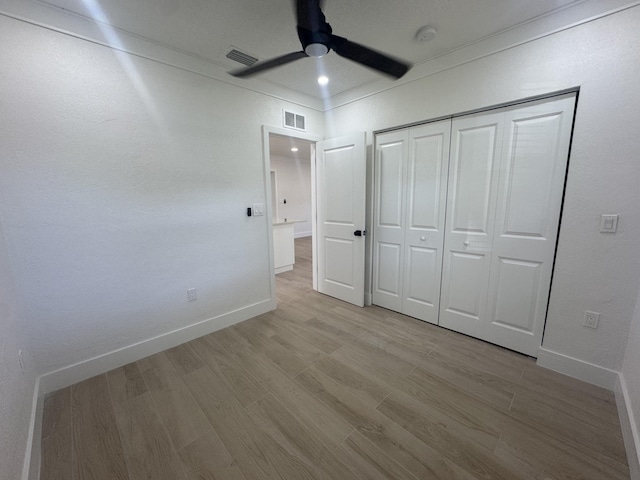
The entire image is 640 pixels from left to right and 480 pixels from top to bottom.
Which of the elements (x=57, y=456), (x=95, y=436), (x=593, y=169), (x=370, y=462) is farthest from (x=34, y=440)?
(x=593, y=169)

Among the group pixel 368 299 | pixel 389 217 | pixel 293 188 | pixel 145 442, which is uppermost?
pixel 293 188

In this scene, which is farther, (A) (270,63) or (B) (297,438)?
(A) (270,63)

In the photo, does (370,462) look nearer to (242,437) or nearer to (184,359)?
(242,437)

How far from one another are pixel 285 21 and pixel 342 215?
185 centimetres

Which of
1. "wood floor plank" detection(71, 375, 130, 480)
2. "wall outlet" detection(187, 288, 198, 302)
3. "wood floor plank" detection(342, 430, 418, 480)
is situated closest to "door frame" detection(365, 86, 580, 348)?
"wood floor plank" detection(342, 430, 418, 480)

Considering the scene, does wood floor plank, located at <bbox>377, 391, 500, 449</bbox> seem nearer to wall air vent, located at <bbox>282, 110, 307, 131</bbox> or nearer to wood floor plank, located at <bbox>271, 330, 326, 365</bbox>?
wood floor plank, located at <bbox>271, 330, 326, 365</bbox>

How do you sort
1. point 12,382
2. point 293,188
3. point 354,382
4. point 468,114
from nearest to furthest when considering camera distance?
point 12,382, point 354,382, point 468,114, point 293,188

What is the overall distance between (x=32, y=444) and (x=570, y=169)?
11.8 feet

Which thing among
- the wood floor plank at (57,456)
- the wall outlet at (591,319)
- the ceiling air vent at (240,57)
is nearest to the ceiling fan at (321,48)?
the ceiling air vent at (240,57)

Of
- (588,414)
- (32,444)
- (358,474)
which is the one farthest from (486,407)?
(32,444)

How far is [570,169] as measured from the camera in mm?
1733

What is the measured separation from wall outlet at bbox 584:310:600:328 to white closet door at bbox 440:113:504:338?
2.04 feet

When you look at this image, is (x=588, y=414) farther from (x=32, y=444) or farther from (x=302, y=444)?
(x=32, y=444)

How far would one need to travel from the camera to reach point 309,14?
4.05 ft
